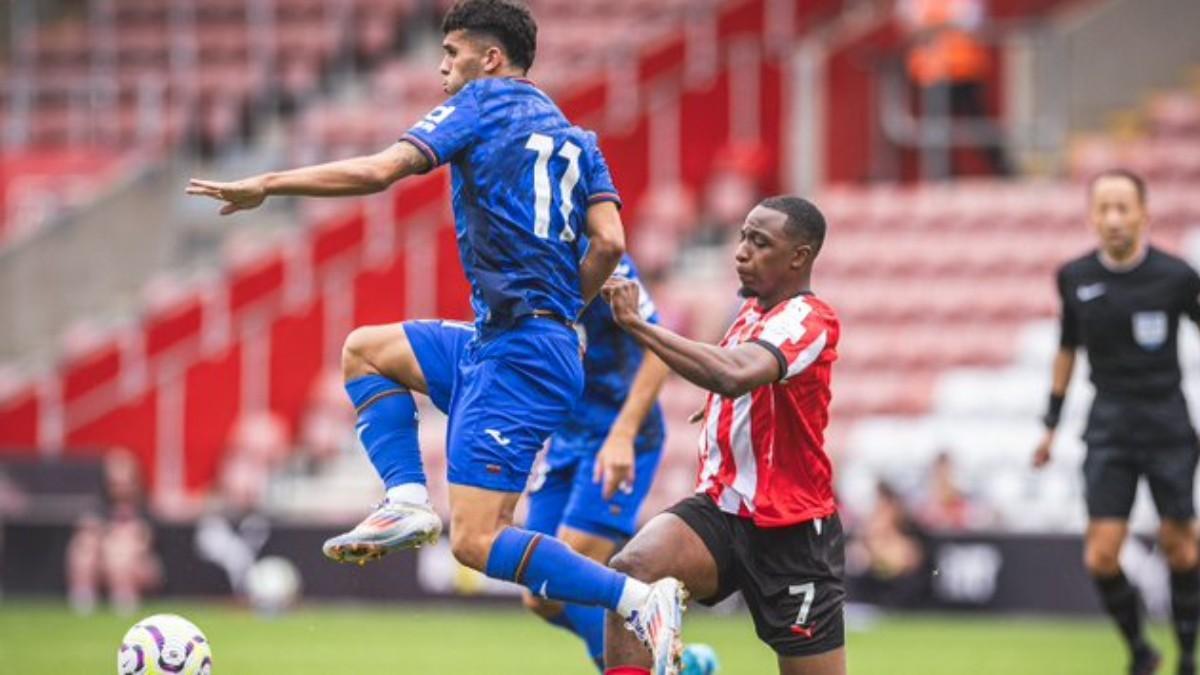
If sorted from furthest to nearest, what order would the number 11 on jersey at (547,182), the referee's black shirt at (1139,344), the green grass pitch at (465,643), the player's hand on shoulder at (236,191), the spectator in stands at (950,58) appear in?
1. the spectator in stands at (950,58)
2. the green grass pitch at (465,643)
3. the referee's black shirt at (1139,344)
4. the number 11 on jersey at (547,182)
5. the player's hand on shoulder at (236,191)

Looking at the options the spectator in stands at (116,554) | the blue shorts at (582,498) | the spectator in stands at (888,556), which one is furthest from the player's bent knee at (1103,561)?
the spectator in stands at (116,554)

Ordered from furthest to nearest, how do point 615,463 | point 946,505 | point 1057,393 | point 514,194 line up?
point 946,505
point 1057,393
point 615,463
point 514,194

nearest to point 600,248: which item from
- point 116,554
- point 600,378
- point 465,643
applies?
point 600,378

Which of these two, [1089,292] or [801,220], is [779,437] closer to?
[801,220]

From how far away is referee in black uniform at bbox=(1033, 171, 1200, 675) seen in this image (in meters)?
10.8

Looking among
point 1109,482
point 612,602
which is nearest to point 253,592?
point 1109,482

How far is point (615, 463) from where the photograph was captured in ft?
29.4

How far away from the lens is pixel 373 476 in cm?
2095

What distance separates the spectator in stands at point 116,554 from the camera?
18641 mm

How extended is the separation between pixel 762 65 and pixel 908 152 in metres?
1.71

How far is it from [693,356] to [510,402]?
793 millimetres

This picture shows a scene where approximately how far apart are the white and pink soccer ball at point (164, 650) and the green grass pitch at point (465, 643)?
336cm

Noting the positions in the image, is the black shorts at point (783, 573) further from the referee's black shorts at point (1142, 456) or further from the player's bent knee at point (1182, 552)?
the player's bent knee at point (1182, 552)

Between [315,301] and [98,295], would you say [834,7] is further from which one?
[98,295]
